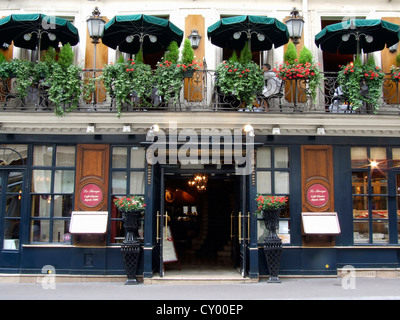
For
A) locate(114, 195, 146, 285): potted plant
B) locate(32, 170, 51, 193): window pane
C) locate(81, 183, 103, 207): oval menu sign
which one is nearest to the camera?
locate(114, 195, 146, 285): potted plant

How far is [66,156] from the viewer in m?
10.2

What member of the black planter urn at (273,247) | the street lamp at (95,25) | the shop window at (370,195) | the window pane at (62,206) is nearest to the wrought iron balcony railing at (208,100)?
the street lamp at (95,25)

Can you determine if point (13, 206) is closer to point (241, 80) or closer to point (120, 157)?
point (120, 157)

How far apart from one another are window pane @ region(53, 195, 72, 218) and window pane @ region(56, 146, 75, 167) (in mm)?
851

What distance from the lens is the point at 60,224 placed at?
1008cm

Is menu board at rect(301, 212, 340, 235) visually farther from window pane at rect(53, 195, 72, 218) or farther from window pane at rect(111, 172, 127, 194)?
window pane at rect(53, 195, 72, 218)

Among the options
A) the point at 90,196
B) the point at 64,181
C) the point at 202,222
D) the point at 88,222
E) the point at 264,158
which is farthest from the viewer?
the point at 202,222

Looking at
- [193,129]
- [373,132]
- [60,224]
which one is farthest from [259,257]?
[60,224]

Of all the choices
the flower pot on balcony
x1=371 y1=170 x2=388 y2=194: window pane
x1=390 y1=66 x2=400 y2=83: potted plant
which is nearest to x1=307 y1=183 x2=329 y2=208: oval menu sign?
x1=371 y1=170 x2=388 y2=194: window pane

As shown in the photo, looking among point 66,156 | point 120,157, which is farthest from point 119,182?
point 66,156

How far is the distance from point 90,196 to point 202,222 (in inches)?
257

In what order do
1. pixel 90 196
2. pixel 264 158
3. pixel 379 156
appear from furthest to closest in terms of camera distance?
pixel 379 156 < pixel 264 158 < pixel 90 196

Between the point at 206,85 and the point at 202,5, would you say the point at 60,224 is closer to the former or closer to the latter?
the point at 206,85

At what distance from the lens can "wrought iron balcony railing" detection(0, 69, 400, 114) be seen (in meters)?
9.66
